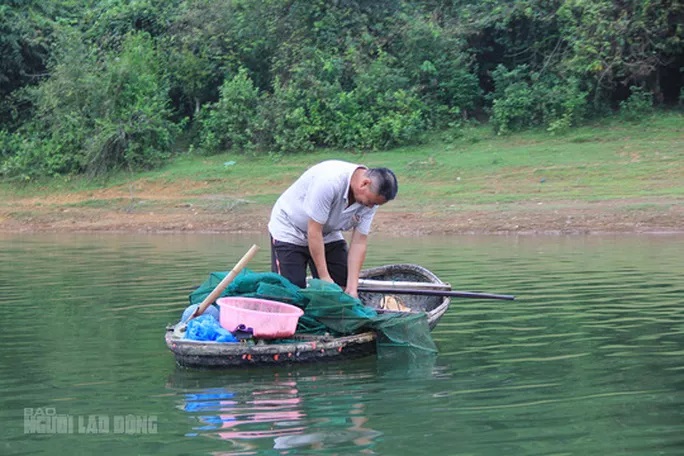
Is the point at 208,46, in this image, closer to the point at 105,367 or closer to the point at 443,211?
the point at 443,211

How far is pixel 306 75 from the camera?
2583 centimetres

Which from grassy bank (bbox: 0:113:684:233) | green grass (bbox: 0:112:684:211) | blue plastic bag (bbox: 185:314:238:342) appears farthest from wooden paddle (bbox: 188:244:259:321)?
green grass (bbox: 0:112:684:211)

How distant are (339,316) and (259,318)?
0.68 meters

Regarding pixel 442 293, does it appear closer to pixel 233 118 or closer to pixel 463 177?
pixel 463 177

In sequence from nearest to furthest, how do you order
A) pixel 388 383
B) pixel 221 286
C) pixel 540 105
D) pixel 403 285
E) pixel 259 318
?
1. pixel 388 383
2. pixel 259 318
3. pixel 221 286
4. pixel 403 285
5. pixel 540 105

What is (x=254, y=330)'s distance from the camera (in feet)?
24.8

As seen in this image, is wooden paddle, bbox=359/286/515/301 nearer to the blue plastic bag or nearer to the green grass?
the blue plastic bag

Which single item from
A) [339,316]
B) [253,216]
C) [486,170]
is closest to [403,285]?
[339,316]

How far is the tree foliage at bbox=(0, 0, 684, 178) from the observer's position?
24500mm

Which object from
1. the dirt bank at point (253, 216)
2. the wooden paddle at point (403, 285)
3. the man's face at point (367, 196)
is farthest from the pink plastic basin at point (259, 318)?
the dirt bank at point (253, 216)

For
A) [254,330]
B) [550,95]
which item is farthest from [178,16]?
[254,330]

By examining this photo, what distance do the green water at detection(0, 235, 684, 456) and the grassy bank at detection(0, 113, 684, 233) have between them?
7668mm

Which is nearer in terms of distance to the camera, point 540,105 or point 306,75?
point 540,105

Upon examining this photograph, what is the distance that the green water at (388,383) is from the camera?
5473mm
